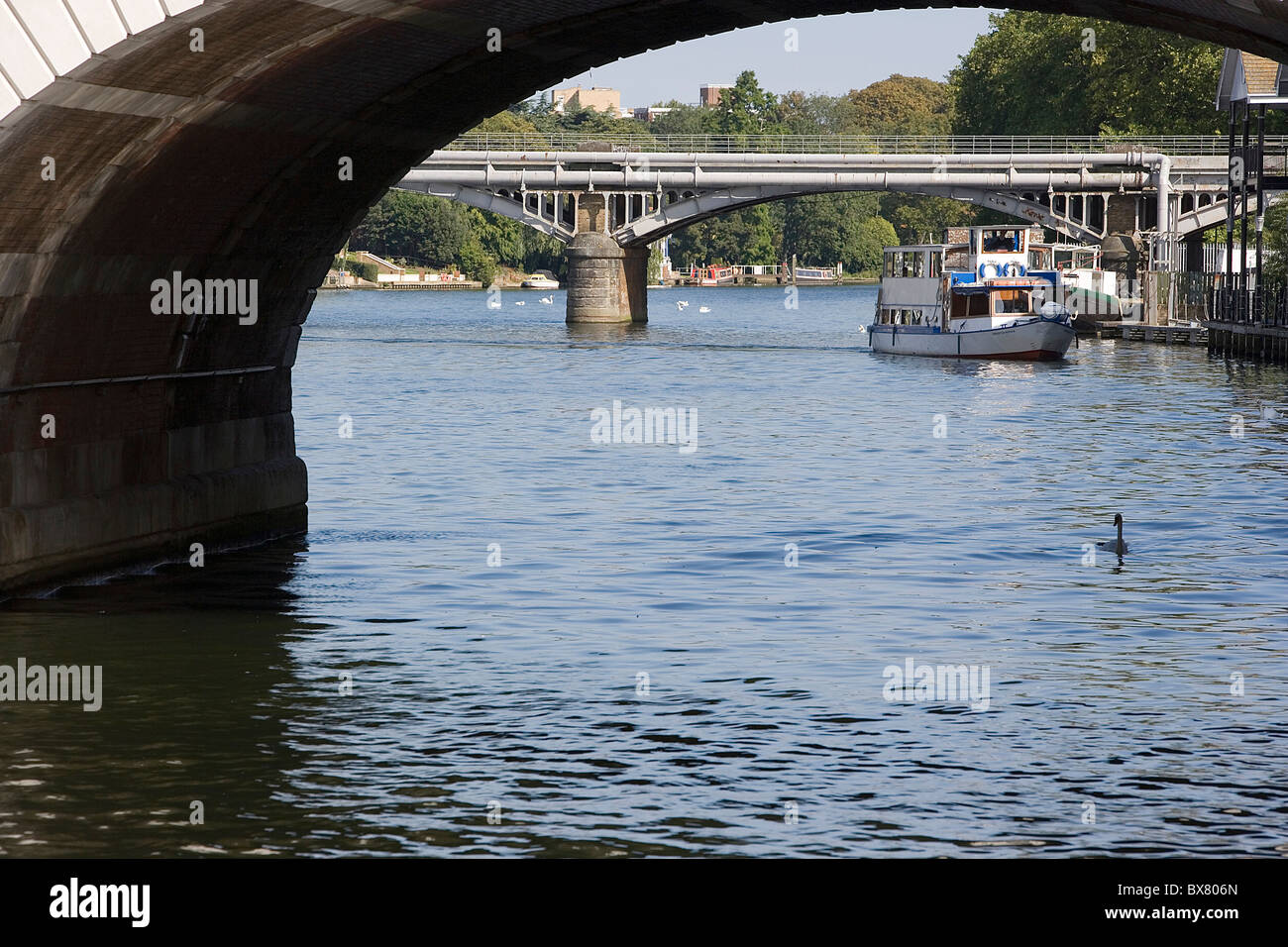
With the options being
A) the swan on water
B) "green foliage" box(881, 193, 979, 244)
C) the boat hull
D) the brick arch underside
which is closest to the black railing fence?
the boat hull

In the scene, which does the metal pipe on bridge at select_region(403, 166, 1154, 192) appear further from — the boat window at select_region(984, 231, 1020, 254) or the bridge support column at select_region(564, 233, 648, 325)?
the boat window at select_region(984, 231, 1020, 254)

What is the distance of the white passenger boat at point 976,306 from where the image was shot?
6675 centimetres

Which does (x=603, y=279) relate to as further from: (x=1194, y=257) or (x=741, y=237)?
(x=741, y=237)

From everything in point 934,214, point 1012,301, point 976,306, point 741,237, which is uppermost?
point 934,214

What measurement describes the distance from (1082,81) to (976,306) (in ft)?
157

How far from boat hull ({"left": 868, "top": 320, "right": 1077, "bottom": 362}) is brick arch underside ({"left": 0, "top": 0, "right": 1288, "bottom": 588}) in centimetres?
4730

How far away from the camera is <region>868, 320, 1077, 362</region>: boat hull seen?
66.2m

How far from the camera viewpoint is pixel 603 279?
9438 centimetres

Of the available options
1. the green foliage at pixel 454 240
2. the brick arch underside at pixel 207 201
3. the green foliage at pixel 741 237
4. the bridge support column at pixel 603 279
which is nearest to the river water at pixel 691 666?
the brick arch underside at pixel 207 201

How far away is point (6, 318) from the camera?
16.1 metres

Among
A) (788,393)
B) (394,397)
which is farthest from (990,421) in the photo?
(394,397)
